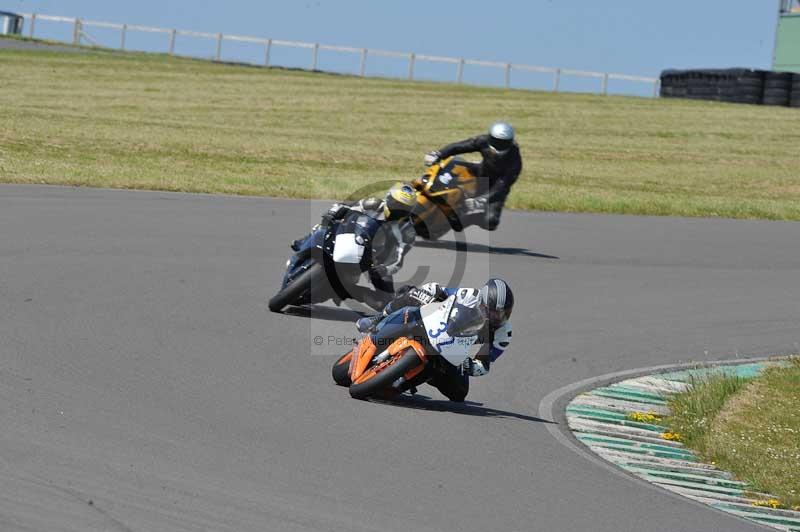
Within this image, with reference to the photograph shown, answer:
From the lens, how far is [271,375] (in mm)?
9328

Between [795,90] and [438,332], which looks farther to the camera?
[795,90]

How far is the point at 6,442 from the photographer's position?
256 inches

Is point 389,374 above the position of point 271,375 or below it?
above

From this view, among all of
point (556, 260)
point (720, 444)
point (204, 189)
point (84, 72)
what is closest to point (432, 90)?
point (84, 72)

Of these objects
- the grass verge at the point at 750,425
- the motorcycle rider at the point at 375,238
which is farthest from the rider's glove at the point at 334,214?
the grass verge at the point at 750,425

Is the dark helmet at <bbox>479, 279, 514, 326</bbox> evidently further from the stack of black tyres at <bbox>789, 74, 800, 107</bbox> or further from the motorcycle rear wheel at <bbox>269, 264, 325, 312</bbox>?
the stack of black tyres at <bbox>789, 74, 800, 107</bbox>

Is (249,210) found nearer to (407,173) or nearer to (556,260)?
(556,260)

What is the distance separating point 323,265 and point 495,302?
10.7 feet

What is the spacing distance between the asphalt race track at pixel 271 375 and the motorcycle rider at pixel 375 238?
0.39 m

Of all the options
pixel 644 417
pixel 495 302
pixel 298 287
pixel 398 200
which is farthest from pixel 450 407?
pixel 398 200

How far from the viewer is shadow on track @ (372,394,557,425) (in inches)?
355

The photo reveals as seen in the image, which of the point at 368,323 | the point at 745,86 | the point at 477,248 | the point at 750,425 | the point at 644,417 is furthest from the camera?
the point at 745,86

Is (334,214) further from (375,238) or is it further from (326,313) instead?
(326,313)

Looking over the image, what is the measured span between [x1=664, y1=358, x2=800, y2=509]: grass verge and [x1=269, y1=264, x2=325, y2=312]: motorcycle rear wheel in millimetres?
3294
